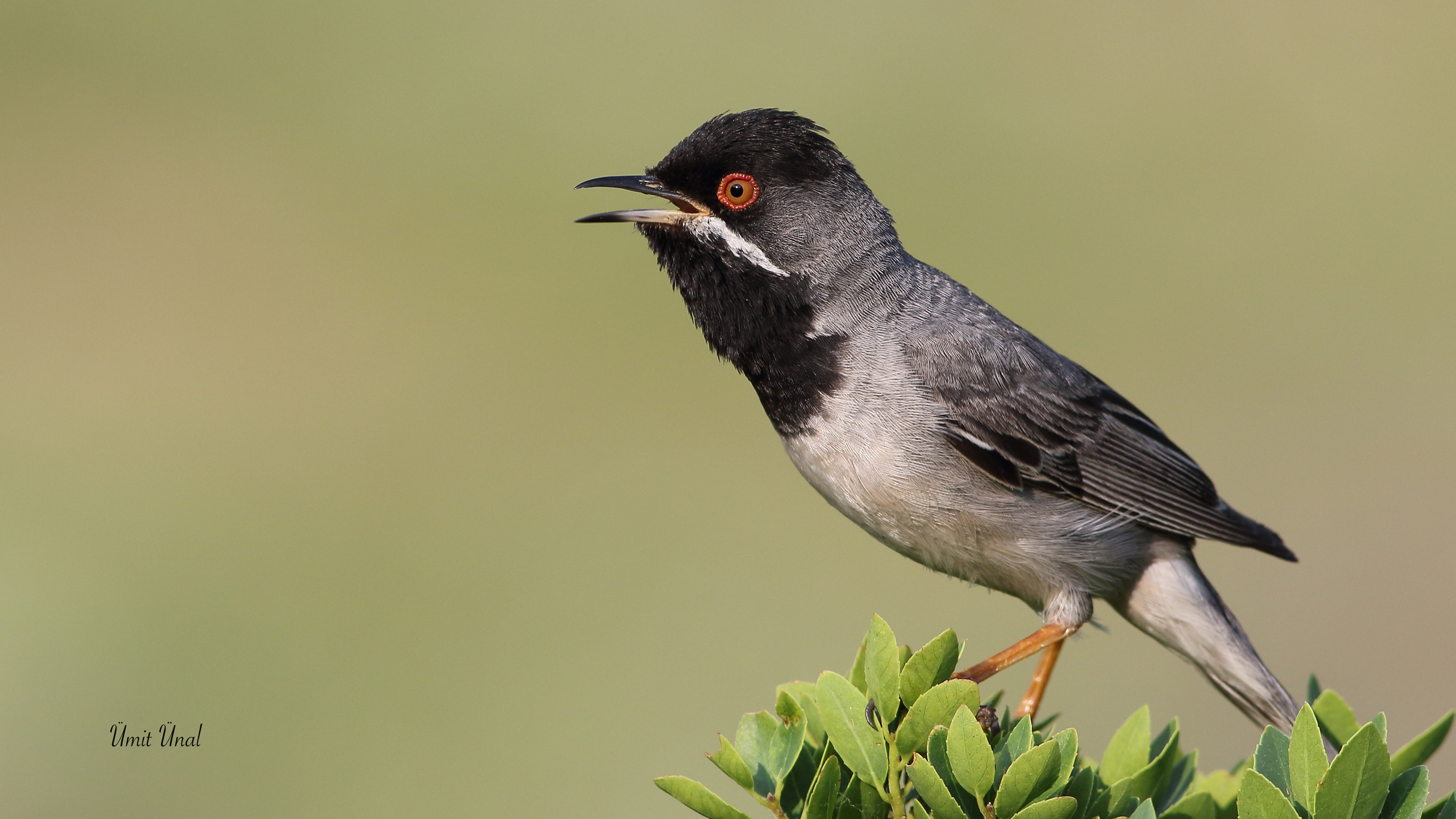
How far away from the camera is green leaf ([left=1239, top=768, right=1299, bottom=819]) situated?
6.57ft

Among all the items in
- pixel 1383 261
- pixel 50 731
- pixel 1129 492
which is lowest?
pixel 50 731

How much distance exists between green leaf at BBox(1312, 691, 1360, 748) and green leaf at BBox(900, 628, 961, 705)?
3.28ft

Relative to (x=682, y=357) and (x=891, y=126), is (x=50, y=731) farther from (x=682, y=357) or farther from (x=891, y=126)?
(x=891, y=126)

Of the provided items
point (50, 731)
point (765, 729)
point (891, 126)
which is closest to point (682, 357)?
point (891, 126)

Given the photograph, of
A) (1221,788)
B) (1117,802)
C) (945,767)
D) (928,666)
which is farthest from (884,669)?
(1221,788)

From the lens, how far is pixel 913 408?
378cm

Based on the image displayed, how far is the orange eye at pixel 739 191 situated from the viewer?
3893 mm

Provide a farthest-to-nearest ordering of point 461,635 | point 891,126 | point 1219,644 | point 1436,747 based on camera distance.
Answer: point 891,126 < point 461,635 < point 1219,644 < point 1436,747

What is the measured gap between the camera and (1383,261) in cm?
1061

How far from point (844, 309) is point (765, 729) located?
1.79 m

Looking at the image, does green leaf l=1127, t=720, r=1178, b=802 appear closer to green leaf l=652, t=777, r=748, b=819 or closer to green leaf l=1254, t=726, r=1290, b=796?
green leaf l=1254, t=726, r=1290, b=796

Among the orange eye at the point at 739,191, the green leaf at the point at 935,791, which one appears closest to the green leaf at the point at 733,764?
the green leaf at the point at 935,791

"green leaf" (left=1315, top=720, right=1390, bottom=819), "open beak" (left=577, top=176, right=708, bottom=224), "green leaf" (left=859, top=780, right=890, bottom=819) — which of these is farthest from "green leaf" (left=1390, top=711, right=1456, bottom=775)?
"open beak" (left=577, top=176, right=708, bottom=224)

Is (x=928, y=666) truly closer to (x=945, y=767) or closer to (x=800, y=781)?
(x=945, y=767)
